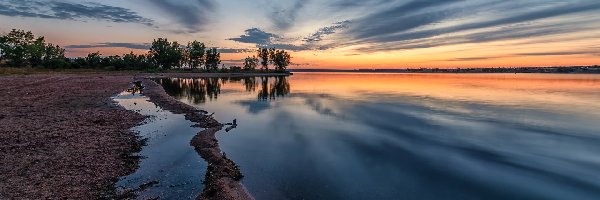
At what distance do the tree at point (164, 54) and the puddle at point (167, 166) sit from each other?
165 m

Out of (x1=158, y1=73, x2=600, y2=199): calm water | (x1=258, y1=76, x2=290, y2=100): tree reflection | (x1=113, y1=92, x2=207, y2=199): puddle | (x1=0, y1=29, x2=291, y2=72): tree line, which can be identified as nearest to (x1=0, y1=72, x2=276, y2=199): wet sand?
(x1=113, y1=92, x2=207, y2=199): puddle

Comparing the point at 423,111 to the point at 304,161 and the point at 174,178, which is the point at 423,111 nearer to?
the point at 304,161

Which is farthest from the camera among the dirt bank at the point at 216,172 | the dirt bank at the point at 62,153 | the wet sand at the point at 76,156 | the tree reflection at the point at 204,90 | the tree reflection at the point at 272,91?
the tree reflection at the point at 272,91

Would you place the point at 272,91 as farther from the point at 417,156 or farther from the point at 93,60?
the point at 93,60

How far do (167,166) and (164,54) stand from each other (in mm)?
177008

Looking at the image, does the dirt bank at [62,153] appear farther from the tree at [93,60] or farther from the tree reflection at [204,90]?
the tree at [93,60]

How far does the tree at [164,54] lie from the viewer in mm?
179125

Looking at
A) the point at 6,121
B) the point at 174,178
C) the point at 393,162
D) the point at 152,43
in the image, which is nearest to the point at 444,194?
the point at 393,162

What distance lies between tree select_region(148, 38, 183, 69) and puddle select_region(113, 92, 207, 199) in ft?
543

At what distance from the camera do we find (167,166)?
15.9 m

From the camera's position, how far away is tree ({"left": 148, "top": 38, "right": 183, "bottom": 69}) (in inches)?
7052

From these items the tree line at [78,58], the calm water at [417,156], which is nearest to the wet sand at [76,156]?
the calm water at [417,156]

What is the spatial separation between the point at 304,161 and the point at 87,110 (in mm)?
22623

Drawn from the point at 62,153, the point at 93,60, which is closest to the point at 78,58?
the point at 93,60
